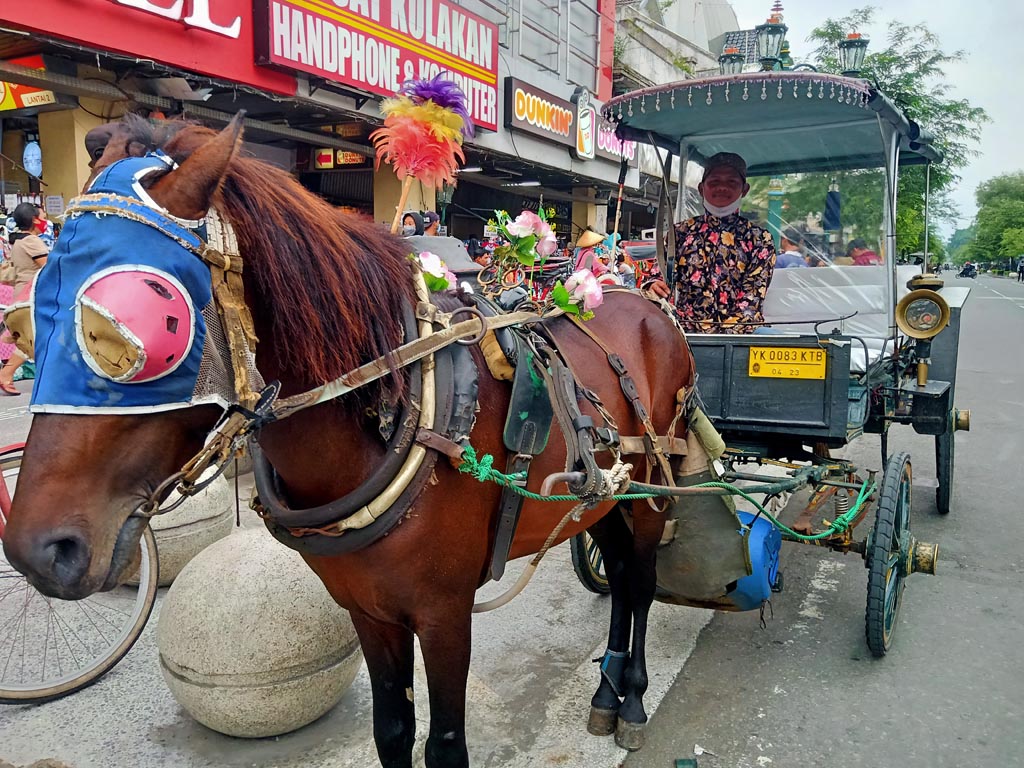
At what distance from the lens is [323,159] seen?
37.5 feet

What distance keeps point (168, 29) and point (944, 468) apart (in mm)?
7266

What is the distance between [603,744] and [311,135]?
26.3ft

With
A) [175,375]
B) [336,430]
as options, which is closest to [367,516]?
[336,430]

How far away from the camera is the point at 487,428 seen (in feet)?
6.38

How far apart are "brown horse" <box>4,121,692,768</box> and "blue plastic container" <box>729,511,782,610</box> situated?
3.72 feet

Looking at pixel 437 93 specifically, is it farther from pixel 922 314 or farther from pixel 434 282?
pixel 922 314

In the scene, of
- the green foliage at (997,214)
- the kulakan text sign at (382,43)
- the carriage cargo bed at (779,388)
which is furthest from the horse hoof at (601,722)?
the green foliage at (997,214)

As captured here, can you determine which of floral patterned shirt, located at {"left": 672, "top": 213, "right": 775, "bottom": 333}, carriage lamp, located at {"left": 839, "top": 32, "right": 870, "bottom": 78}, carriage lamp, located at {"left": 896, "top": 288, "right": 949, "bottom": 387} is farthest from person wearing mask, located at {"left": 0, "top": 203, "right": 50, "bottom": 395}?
carriage lamp, located at {"left": 896, "top": 288, "right": 949, "bottom": 387}

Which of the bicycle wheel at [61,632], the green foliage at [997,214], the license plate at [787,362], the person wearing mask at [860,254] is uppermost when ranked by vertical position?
the green foliage at [997,214]

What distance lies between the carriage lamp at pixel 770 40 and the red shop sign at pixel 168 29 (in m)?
5.08

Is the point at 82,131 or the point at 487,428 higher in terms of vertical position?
the point at 82,131

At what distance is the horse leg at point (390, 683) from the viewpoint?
6.82ft

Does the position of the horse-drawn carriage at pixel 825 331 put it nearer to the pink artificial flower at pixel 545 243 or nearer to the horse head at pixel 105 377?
the pink artificial flower at pixel 545 243

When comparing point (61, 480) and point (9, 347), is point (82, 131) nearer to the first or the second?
point (9, 347)
